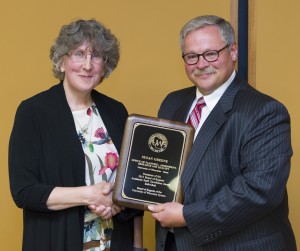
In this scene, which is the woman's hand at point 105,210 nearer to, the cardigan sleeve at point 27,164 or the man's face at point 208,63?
the cardigan sleeve at point 27,164

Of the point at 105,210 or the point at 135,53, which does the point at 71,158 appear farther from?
the point at 135,53

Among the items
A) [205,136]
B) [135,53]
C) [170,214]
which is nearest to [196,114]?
[205,136]

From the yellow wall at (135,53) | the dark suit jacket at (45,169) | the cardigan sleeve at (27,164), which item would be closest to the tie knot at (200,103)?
the dark suit jacket at (45,169)

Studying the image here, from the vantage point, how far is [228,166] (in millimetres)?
1811

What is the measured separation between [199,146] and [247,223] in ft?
1.03

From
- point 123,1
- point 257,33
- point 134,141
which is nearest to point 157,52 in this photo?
point 123,1

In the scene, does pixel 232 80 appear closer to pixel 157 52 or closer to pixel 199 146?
pixel 199 146

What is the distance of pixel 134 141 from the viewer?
1881 mm

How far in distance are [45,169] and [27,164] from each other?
71mm

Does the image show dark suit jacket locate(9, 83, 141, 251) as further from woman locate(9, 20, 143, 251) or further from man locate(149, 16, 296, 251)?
man locate(149, 16, 296, 251)

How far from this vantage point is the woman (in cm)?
191

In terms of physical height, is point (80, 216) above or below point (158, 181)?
below

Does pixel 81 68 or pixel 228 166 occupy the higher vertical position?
pixel 81 68

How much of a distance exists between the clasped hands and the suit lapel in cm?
30
